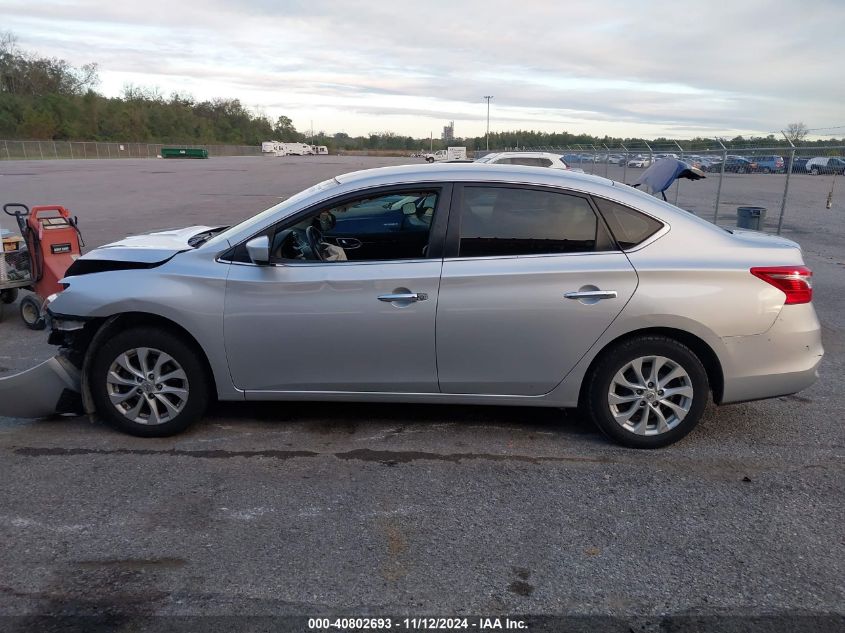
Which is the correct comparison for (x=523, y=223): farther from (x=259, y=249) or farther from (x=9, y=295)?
(x=9, y=295)

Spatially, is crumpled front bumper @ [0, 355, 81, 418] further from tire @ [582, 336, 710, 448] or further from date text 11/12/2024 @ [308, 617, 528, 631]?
tire @ [582, 336, 710, 448]

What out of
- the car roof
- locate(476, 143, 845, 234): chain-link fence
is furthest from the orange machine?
locate(476, 143, 845, 234): chain-link fence

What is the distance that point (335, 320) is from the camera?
14.5 ft

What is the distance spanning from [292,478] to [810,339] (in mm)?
3287

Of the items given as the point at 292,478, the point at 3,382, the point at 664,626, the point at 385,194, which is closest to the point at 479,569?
the point at 664,626

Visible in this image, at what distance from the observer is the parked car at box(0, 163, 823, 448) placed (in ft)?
14.4

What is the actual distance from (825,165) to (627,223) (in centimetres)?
1993

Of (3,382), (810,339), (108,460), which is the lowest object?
(108,460)

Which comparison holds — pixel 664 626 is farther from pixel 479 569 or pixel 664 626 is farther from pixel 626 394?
pixel 626 394

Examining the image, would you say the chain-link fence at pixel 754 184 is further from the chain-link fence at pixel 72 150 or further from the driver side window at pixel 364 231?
the chain-link fence at pixel 72 150

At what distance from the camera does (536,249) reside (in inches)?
177

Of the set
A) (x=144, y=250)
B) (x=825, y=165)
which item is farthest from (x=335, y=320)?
(x=825, y=165)

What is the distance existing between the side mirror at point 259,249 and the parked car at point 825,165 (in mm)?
18071

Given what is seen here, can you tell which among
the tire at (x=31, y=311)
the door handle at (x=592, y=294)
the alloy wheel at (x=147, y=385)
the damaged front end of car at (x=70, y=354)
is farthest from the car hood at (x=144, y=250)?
the tire at (x=31, y=311)
